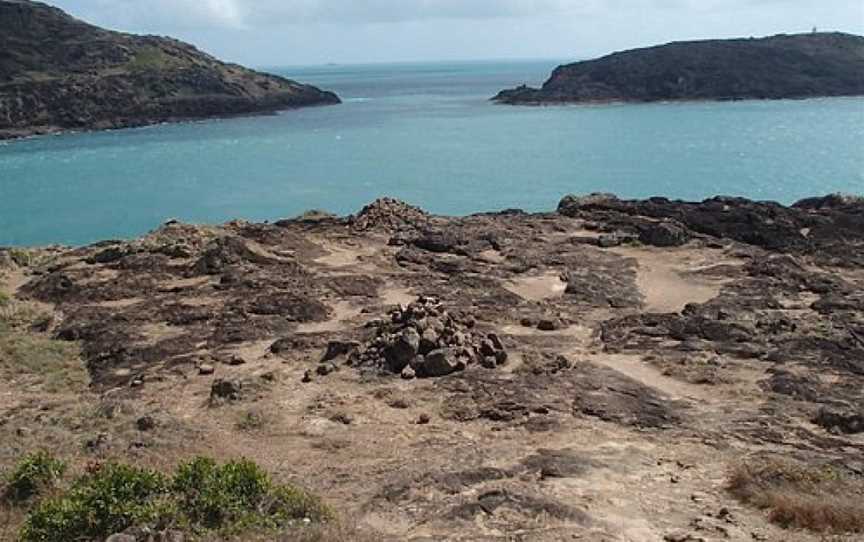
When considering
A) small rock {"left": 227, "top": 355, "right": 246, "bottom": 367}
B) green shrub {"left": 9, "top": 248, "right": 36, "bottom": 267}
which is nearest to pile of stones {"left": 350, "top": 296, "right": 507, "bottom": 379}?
small rock {"left": 227, "top": 355, "right": 246, "bottom": 367}

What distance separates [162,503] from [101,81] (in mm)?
136115

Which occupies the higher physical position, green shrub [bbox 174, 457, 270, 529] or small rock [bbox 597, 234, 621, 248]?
green shrub [bbox 174, 457, 270, 529]

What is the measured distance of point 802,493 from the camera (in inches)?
587

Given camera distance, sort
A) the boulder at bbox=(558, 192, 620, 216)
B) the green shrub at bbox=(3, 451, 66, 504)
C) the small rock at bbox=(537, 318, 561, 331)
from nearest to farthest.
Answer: the green shrub at bbox=(3, 451, 66, 504)
the small rock at bbox=(537, 318, 561, 331)
the boulder at bbox=(558, 192, 620, 216)

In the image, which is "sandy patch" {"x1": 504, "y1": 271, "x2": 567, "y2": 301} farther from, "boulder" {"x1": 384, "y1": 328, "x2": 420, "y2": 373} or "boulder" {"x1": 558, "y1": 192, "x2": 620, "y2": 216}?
"boulder" {"x1": 558, "y1": 192, "x2": 620, "y2": 216}

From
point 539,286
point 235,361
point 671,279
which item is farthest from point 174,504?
point 671,279

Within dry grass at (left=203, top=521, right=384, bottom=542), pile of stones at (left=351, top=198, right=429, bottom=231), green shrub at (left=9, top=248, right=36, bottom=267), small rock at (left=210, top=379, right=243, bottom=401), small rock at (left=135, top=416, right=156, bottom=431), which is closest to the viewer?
dry grass at (left=203, top=521, right=384, bottom=542)

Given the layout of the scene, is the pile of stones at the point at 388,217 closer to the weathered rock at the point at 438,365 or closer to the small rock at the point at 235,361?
the small rock at the point at 235,361

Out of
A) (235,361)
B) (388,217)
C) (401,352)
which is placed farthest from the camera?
(388,217)

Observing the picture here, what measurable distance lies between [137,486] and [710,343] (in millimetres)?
19091

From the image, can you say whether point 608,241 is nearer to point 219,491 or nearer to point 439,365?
point 439,365

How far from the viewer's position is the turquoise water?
228 ft

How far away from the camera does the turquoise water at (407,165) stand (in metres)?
69.6

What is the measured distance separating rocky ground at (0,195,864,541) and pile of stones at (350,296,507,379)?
3.6 inches
